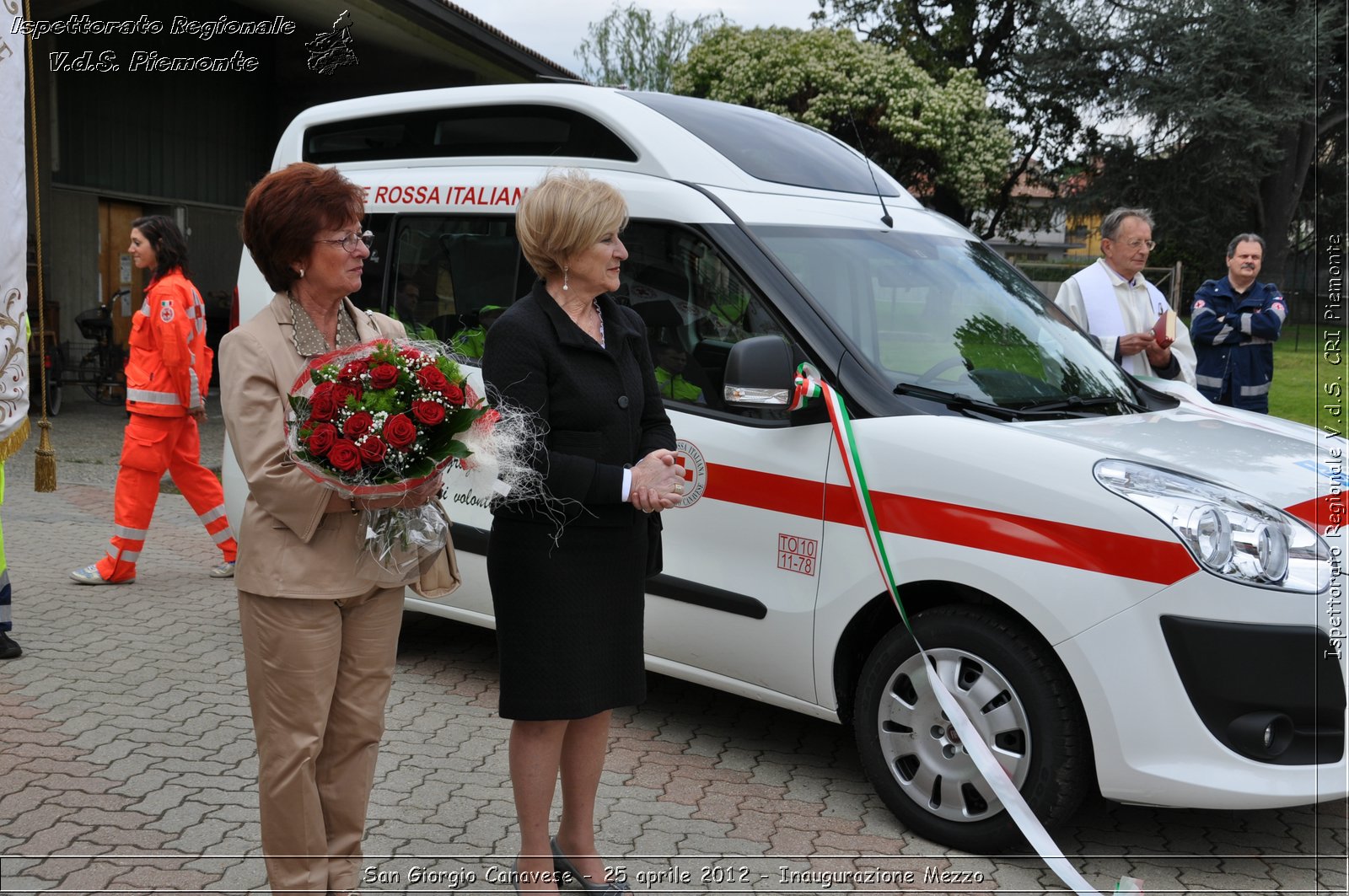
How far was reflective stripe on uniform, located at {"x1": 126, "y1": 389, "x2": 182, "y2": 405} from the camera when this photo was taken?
6684 millimetres

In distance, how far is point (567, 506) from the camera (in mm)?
3113

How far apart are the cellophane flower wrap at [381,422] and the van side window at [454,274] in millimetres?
2239

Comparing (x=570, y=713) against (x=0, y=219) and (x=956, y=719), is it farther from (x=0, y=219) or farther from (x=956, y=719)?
(x=0, y=219)

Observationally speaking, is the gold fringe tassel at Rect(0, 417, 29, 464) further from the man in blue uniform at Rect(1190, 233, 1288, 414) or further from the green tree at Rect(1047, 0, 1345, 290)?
the green tree at Rect(1047, 0, 1345, 290)

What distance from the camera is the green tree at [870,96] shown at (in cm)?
2736

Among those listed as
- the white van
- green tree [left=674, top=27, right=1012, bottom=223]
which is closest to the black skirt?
the white van

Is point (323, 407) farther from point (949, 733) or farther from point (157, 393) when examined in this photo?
point (157, 393)

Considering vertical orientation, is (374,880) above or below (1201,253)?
below

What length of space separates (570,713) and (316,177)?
59.4 inches

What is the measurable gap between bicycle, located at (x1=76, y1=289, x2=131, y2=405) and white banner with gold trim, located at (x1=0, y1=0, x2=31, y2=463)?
1233 cm

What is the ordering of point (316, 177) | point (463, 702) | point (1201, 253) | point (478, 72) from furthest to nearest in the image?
point (1201, 253)
point (478, 72)
point (463, 702)
point (316, 177)

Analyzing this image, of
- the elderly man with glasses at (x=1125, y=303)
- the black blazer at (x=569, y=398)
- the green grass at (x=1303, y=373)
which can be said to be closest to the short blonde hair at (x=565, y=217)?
the black blazer at (x=569, y=398)

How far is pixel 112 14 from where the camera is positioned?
54.6ft

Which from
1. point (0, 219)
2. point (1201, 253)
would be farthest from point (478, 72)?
point (1201, 253)
